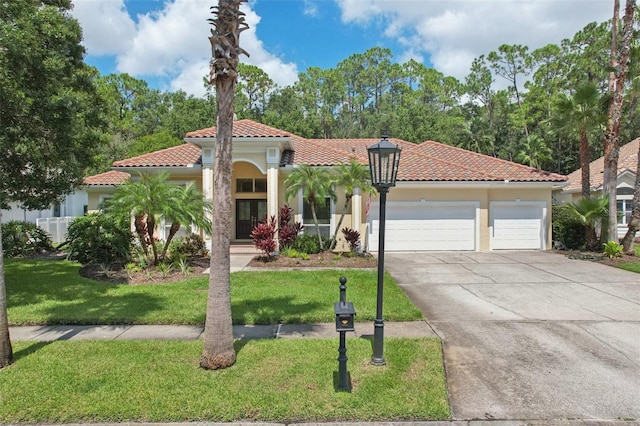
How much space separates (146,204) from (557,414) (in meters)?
10.7

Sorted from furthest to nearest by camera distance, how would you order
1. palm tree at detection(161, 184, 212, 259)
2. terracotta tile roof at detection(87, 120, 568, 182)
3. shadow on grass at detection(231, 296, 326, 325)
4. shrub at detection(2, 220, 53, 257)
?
terracotta tile roof at detection(87, 120, 568, 182), shrub at detection(2, 220, 53, 257), palm tree at detection(161, 184, 212, 259), shadow on grass at detection(231, 296, 326, 325)

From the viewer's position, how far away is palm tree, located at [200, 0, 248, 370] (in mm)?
5203

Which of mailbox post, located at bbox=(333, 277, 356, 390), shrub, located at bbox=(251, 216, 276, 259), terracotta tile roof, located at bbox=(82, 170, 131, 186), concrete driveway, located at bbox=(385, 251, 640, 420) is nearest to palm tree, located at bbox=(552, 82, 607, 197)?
concrete driveway, located at bbox=(385, 251, 640, 420)

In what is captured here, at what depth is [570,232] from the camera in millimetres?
17469

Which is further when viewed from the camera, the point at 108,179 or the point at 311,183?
the point at 108,179

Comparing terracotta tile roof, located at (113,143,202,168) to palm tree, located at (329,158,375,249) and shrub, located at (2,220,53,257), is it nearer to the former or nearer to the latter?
shrub, located at (2,220,53,257)

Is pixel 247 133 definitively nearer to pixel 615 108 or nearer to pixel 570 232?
pixel 615 108

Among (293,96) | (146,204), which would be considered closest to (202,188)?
(146,204)

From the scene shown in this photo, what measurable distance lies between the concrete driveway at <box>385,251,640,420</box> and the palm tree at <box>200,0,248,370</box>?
3.02 meters

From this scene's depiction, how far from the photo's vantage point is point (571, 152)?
117 feet

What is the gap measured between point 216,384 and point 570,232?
17.7 metres

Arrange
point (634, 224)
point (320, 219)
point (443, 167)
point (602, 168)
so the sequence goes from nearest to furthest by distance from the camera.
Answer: point (634, 224), point (320, 219), point (443, 167), point (602, 168)

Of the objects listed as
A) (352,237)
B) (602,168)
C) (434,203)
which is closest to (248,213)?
(352,237)

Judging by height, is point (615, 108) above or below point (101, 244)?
above
